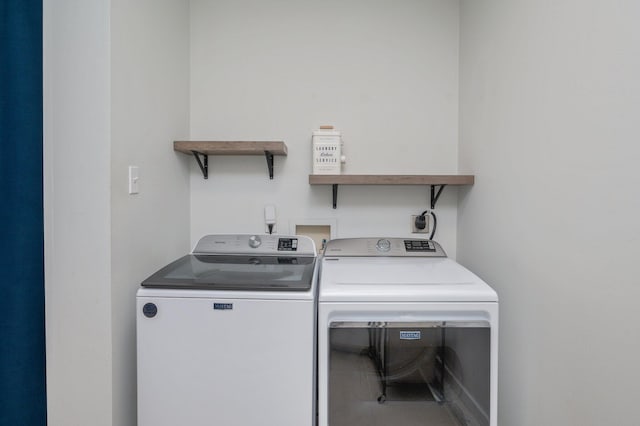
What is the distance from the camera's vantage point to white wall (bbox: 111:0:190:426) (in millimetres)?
1303

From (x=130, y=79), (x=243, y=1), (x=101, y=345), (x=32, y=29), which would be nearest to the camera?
(x=32, y=29)

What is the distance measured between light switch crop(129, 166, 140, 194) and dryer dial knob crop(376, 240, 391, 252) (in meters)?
1.16

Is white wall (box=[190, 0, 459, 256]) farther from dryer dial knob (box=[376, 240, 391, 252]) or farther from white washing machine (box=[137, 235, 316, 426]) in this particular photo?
white washing machine (box=[137, 235, 316, 426])

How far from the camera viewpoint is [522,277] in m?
1.39

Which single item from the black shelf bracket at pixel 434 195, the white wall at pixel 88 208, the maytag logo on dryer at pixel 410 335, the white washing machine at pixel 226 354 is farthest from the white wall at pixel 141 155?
the black shelf bracket at pixel 434 195

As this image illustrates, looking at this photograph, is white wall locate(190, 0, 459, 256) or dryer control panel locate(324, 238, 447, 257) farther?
white wall locate(190, 0, 459, 256)

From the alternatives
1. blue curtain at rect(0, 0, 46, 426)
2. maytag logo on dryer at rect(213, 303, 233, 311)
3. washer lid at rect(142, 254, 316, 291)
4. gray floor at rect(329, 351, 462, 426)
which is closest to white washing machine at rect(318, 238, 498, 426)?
gray floor at rect(329, 351, 462, 426)

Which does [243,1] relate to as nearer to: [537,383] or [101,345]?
[101,345]

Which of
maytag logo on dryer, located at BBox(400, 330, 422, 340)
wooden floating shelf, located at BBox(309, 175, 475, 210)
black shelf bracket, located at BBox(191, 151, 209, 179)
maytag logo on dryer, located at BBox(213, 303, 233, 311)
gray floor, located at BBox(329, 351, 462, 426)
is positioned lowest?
gray floor, located at BBox(329, 351, 462, 426)

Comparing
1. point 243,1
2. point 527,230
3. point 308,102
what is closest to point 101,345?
point 308,102

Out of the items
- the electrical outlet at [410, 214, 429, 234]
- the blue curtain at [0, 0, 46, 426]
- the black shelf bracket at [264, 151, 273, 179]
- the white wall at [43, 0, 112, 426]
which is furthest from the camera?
the electrical outlet at [410, 214, 429, 234]

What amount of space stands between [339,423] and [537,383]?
75 centimetres

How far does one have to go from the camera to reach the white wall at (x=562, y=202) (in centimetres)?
95

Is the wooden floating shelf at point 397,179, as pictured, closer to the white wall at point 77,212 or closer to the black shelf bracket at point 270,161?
the black shelf bracket at point 270,161
